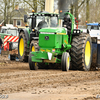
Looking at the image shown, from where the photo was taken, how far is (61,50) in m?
11.1

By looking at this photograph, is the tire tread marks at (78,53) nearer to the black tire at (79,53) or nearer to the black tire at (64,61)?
the black tire at (79,53)

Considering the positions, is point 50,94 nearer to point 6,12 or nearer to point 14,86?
point 14,86

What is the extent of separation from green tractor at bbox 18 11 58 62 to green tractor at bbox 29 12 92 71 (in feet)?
4.38

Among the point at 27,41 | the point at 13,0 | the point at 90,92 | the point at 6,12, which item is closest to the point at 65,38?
the point at 27,41

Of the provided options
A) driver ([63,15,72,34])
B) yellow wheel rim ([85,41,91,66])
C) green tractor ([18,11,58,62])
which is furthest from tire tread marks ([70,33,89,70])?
green tractor ([18,11,58,62])

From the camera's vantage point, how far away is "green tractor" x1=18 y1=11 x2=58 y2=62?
13238 millimetres

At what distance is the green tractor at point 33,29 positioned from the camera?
13.2m

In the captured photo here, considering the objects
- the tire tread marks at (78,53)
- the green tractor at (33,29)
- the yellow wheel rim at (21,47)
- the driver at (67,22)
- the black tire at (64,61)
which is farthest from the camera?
the yellow wheel rim at (21,47)

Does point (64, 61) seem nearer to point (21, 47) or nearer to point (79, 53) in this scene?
point (79, 53)

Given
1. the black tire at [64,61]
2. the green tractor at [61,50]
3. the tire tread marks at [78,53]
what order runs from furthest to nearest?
the tire tread marks at [78,53] → the green tractor at [61,50] → the black tire at [64,61]

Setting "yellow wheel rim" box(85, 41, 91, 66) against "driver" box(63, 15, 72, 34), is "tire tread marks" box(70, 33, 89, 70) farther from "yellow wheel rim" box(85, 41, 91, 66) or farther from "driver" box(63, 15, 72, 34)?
"driver" box(63, 15, 72, 34)

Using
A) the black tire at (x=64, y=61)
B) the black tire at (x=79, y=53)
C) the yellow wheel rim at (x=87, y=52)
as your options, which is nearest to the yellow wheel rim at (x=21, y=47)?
the yellow wheel rim at (x=87, y=52)

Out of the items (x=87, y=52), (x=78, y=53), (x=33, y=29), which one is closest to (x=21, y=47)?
(x=33, y=29)

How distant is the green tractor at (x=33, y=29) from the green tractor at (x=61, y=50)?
1334 millimetres
